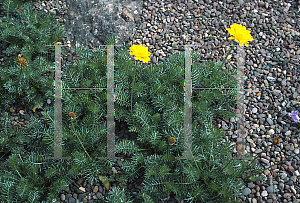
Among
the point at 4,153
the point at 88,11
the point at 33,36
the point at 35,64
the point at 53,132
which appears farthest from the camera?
the point at 88,11

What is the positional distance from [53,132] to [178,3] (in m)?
2.15

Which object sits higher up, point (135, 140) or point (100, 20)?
point (100, 20)

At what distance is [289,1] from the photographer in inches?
135

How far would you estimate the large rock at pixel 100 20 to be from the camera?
3.10 metres

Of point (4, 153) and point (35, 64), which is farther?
point (35, 64)

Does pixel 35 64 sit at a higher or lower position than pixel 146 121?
higher

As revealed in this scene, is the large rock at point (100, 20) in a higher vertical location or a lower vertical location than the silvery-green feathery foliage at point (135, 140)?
higher

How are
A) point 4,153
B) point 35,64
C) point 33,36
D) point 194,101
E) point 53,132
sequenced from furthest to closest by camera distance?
point 33,36, point 35,64, point 194,101, point 4,153, point 53,132

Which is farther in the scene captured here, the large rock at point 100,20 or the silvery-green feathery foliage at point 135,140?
the large rock at point 100,20

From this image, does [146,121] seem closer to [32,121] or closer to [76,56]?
[32,121]

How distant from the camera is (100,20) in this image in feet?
10.4

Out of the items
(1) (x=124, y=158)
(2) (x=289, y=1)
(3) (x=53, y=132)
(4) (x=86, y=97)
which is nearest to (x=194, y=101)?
(1) (x=124, y=158)

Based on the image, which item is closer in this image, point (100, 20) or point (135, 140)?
point (135, 140)

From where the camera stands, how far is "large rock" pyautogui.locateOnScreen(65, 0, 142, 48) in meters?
3.10
